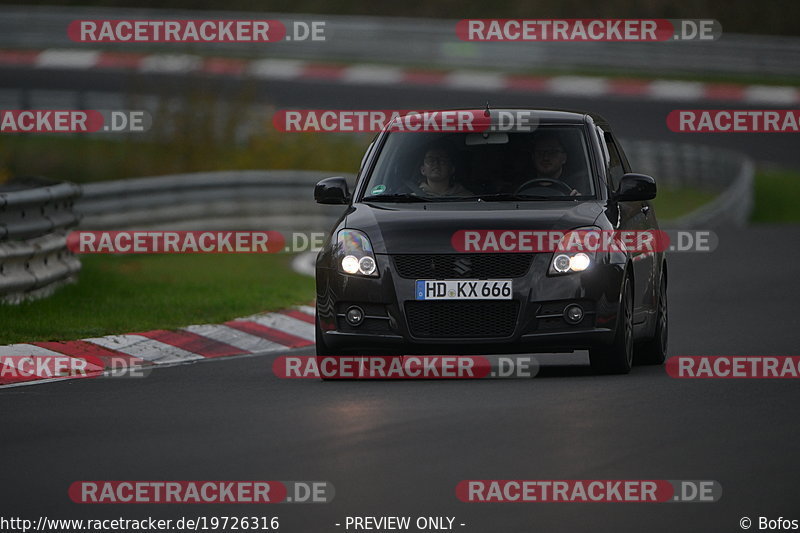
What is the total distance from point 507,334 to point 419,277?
625mm

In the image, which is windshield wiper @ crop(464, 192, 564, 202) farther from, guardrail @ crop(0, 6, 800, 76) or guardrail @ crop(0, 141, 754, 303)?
guardrail @ crop(0, 6, 800, 76)

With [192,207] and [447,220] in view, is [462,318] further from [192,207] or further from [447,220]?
[192,207]

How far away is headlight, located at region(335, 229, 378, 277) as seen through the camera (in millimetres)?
11422

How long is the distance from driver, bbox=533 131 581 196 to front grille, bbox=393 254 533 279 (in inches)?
43.4

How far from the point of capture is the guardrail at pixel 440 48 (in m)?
43.0

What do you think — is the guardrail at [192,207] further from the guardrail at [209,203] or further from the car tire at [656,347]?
the car tire at [656,347]

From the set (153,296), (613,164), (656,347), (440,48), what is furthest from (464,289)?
(440,48)

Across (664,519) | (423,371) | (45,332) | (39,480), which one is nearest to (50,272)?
(45,332)

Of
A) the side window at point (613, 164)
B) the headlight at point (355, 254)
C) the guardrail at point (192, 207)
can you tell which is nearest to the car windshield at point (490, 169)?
the side window at point (613, 164)

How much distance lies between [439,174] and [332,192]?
70cm

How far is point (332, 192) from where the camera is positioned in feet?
40.2

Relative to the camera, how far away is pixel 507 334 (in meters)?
11.2

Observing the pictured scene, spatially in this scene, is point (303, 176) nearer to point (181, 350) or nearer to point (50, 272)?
point (50, 272)

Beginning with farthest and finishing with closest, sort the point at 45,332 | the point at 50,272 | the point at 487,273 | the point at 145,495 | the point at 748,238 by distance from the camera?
1. the point at 748,238
2. the point at 50,272
3. the point at 45,332
4. the point at 487,273
5. the point at 145,495
